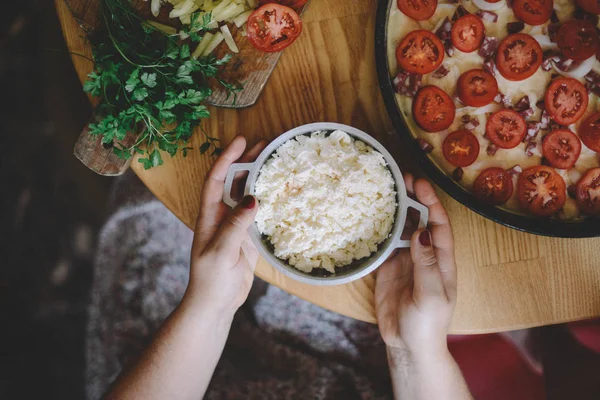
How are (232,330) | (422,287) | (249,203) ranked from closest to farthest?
(249,203) < (422,287) < (232,330)

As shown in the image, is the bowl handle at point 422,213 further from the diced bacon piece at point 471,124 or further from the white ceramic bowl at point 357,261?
the diced bacon piece at point 471,124

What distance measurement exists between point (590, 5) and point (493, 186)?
0.55 metres

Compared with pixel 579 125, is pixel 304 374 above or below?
below

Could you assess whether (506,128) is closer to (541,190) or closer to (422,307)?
(541,190)

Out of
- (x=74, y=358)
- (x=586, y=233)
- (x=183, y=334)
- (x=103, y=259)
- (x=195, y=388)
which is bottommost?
(x=74, y=358)

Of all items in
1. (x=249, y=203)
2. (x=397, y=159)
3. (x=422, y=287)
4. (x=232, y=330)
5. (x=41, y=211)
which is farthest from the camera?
(x=41, y=211)

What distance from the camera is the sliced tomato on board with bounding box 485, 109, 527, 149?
132 centimetres

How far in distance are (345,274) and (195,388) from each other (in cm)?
65

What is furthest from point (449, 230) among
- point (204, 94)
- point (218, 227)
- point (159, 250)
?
point (159, 250)

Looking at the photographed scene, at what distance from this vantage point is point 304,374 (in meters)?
1.95

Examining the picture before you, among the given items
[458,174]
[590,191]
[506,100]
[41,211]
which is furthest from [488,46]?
[41,211]

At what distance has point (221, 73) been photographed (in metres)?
1.39

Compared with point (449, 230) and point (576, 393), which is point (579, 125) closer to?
point (449, 230)

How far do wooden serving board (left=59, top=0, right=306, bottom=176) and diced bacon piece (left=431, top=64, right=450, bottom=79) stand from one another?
0.43 metres
